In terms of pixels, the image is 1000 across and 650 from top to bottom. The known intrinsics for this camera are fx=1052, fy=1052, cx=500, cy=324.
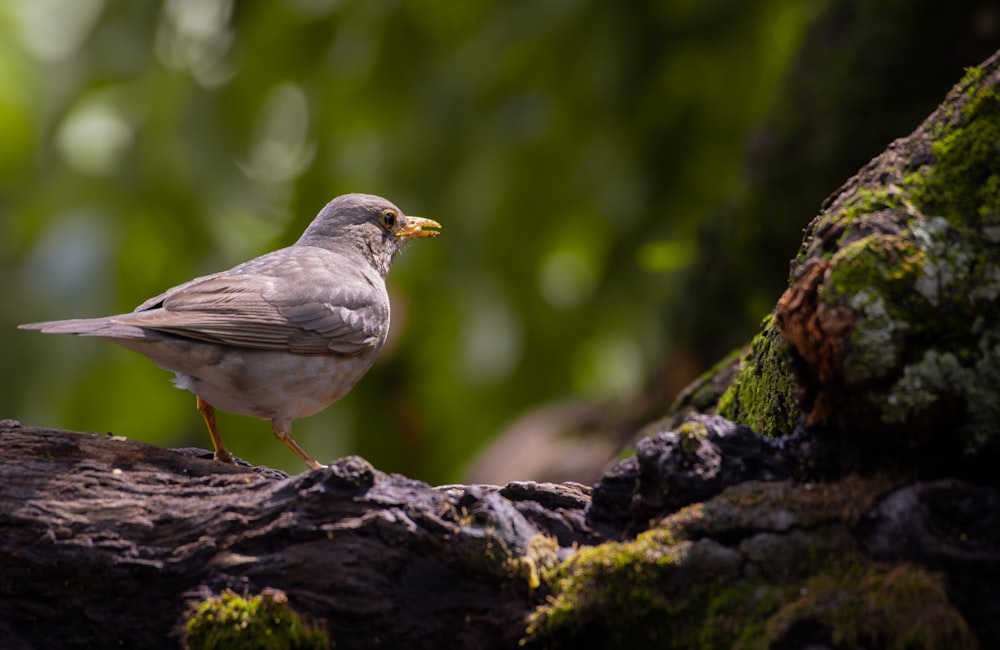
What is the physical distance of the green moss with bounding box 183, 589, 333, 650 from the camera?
2676mm

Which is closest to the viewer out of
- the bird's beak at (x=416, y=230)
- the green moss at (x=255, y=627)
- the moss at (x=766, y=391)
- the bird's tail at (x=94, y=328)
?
the green moss at (x=255, y=627)

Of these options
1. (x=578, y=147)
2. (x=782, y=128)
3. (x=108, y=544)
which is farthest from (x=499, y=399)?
(x=108, y=544)

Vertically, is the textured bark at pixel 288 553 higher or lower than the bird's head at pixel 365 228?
lower

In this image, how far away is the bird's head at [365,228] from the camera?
221 inches

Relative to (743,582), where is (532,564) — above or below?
above

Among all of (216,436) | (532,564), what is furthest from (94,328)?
(532,564)

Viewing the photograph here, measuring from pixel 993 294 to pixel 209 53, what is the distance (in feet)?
21.5

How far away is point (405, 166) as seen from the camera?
7.64 meters

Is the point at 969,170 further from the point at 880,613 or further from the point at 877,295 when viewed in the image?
the point at 880,613

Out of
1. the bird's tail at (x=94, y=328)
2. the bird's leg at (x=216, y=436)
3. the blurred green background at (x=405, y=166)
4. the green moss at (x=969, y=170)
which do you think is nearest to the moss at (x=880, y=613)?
the green moss at (x=969, y=170)

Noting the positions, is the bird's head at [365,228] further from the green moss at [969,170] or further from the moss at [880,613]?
the moss at [880,613]

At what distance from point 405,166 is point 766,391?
15.7ft

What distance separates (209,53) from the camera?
781 cm

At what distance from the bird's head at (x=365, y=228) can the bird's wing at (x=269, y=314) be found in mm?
677
